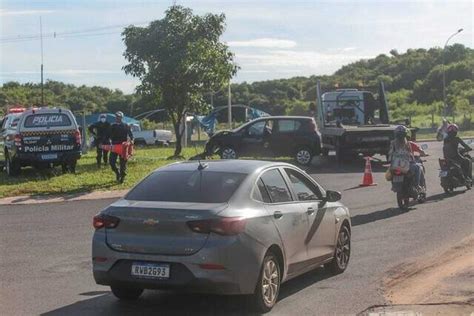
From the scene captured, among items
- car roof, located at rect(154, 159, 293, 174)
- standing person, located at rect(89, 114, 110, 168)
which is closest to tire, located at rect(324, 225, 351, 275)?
car roof, located at rect(154, 159, 293, 174)

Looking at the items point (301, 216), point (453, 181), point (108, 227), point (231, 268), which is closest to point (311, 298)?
point (301, 216)

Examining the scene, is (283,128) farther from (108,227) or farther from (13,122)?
(108,227)

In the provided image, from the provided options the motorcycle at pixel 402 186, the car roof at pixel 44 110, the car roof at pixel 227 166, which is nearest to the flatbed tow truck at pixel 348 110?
the car roof at pixel 44 110

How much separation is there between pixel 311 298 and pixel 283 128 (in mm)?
17093

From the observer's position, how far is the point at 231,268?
6.40 metres

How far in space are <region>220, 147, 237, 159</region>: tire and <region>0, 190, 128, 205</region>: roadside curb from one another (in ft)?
23.5

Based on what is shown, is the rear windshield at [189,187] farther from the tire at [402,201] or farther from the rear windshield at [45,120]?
the rear windshield at [45,120]

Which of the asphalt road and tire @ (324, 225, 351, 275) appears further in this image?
tire @ (324, 225, 351, 275)

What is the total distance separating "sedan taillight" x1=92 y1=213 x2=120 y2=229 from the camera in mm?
6766

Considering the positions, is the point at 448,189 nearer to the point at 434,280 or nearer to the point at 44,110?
the point at 434,280

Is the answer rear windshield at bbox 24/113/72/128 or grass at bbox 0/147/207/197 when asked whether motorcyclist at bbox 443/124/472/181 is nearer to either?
grass at bbox 0/147/207/197

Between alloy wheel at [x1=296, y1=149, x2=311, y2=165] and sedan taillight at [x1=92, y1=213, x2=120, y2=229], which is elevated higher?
sedan taillight at [x1=92, y1=213, x2=120, y2=229]

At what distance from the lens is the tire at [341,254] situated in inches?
337

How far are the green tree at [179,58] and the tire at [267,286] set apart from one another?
17497 mm
